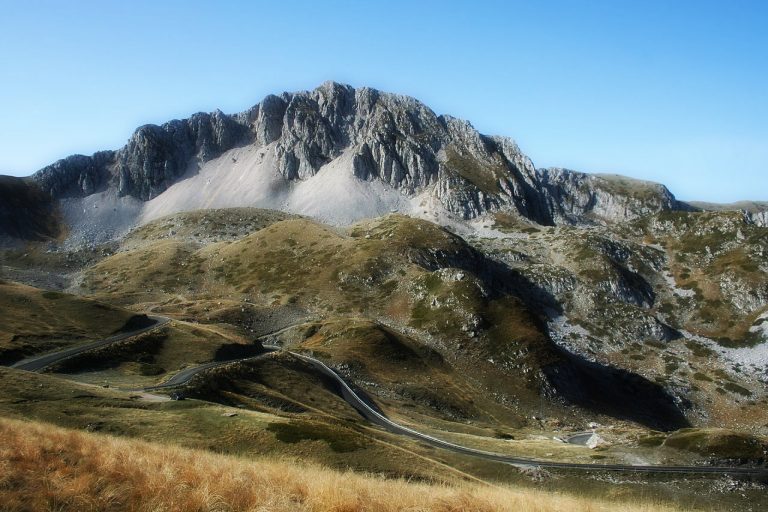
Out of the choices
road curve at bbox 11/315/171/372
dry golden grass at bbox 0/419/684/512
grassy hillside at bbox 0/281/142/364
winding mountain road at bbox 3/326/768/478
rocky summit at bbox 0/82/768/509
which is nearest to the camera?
dry golden grass at bbox 0/419/684/512

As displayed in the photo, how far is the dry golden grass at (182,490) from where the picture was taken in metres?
11.1

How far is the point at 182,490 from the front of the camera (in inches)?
459

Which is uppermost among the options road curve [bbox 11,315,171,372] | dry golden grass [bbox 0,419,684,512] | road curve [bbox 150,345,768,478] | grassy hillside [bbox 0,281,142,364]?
dry golden grass [bbox 0,419,684,512]

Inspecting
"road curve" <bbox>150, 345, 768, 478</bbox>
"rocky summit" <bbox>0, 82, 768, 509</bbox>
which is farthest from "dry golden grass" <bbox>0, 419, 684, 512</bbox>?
"road curve" <bbox>150, 345, 768, 478</bbox>

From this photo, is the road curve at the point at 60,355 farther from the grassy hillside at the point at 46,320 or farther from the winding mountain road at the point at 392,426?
the grassy hillside at the point at 46,320

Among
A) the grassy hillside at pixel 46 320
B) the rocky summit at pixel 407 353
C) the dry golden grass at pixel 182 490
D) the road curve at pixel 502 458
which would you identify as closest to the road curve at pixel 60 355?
the rocky summit at pixel 407 353

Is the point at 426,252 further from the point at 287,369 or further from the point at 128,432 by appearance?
the point at 128,432

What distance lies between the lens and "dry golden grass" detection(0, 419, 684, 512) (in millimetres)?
11086

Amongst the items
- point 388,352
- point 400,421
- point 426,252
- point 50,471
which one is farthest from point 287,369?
point 426,252

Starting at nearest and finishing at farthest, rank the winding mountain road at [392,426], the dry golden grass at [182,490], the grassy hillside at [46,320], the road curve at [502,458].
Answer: the dry golden grass at [182,490], the road curve at [502,458], the winding mountain road at [392,426], the grassy hillside at [46,320]

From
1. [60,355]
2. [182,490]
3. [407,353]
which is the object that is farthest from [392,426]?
[182,490]

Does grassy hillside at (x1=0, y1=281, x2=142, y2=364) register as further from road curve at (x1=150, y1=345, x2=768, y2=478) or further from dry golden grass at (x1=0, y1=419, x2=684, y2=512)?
dry golden grass at (x1=0, y1=419, x2=684, y2=512)

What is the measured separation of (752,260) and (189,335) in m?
190

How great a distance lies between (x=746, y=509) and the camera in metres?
42.5
